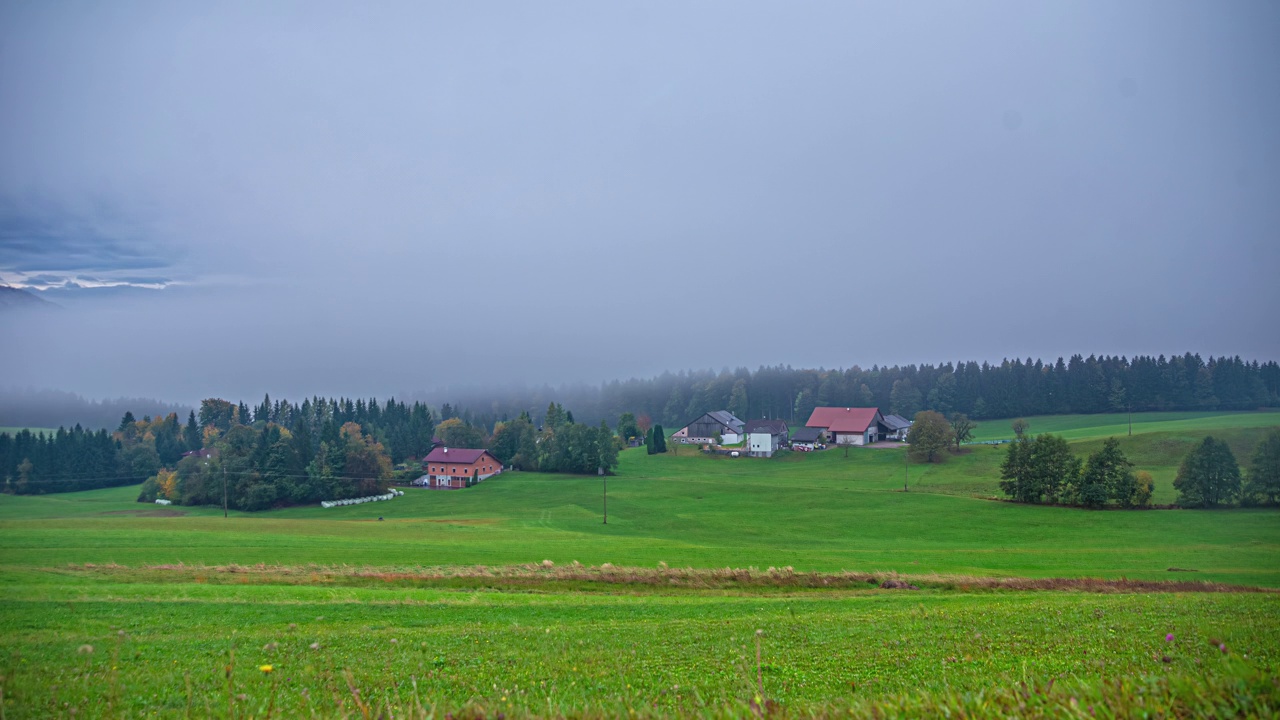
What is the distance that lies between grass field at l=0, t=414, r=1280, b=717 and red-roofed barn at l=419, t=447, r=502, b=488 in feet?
122

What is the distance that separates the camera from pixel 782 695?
891cm

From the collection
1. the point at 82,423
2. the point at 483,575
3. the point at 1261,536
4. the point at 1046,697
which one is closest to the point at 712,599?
the point at 483,575

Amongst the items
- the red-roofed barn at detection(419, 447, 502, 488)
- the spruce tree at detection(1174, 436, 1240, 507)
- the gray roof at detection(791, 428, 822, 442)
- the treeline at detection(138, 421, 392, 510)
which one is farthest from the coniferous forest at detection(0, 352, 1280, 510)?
the spruce tree at detection(1174, 436, 1240, 507)

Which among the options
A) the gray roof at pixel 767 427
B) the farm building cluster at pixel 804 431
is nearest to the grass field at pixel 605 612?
the farm building cluster at pixel 804 431

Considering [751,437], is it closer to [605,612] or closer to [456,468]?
[456,468]

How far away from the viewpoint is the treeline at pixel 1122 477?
49803 millimetres

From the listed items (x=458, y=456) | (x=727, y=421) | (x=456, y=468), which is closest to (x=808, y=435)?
(x=727, y=421)

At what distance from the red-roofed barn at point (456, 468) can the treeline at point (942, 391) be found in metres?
Answer: 43.4

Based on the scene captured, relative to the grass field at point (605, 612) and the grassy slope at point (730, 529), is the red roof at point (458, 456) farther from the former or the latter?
the grass field at point (605, 612)

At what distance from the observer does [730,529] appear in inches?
2117

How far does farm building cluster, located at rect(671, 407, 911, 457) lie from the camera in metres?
109

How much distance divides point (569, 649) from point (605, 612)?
247 inches

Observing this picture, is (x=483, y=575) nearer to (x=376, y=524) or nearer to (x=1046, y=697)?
(x=1046, y=697)

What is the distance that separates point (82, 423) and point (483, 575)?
7828 centimetres
